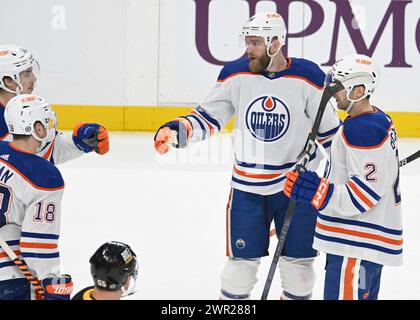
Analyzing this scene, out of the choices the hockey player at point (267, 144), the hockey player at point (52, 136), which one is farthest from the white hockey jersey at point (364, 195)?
the hockey player at point (52, 136)

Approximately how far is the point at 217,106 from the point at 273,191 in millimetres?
405

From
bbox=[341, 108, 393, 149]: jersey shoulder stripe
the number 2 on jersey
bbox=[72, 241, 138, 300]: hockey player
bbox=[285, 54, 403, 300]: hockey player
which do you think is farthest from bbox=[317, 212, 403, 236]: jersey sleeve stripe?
the number 2 on jersey

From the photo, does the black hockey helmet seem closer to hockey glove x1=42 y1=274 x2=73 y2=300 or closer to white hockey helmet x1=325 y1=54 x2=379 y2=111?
hockey glove x1=42 y1=274 x2=73 y2=300

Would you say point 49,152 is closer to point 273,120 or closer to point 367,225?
point 273,120

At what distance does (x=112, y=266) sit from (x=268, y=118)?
1176 mm

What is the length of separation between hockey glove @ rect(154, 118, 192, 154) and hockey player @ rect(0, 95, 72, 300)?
0.59 meters

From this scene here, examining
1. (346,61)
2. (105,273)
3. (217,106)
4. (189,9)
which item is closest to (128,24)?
(189,9)

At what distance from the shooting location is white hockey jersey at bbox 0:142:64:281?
8.84 ft

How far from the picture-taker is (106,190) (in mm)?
5688

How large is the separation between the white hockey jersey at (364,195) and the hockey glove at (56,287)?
2.82 ft

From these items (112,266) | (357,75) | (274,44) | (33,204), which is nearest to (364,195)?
(357,75)

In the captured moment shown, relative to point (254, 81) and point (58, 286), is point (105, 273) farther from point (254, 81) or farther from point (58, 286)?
point (254, 81)

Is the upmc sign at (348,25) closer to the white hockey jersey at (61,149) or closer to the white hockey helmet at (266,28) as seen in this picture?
the white hockey helmet at (266,28)
